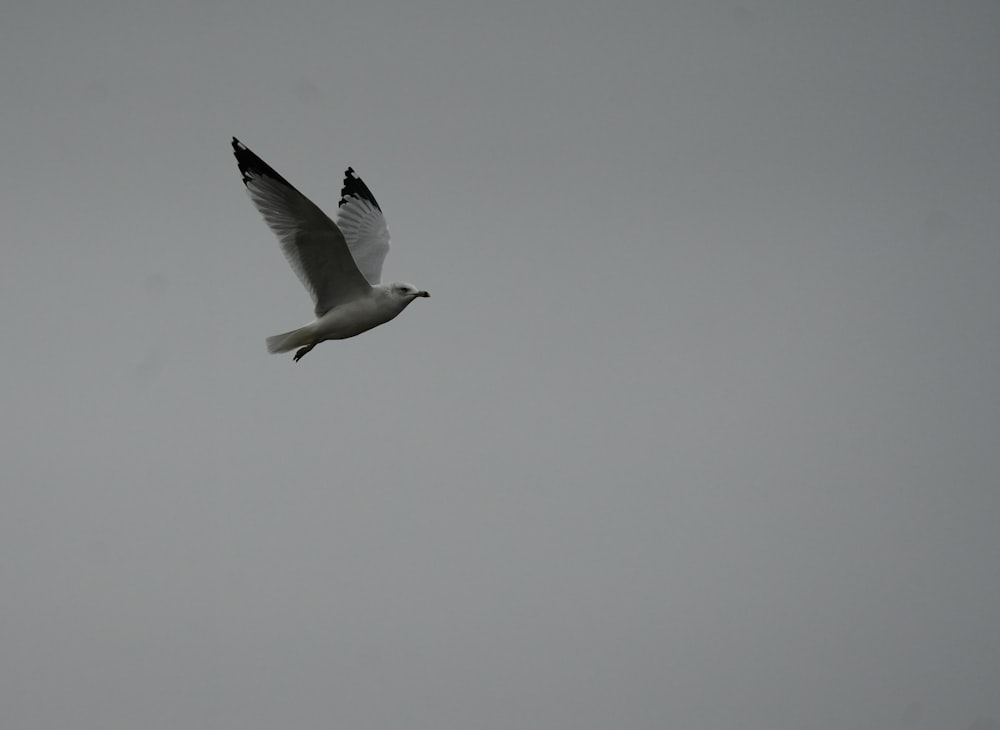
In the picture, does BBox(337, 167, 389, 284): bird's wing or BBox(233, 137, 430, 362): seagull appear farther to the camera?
BBox(337, 167, 389, 284): bird's wing

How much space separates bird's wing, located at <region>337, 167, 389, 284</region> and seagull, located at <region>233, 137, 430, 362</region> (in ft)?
3.50

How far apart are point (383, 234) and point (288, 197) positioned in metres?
2.12

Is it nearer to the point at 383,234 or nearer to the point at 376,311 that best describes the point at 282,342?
the point at 376,311

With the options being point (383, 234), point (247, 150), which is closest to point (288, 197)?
point (247, 150)

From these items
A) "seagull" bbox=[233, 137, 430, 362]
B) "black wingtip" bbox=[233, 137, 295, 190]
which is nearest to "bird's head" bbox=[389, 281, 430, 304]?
"seagull" bbox=[233, 137, 430, 362]

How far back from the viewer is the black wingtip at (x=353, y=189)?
12.6 metres

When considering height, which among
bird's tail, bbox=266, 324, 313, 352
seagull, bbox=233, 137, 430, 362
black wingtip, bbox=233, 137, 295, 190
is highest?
black wingtip, bbox=233, 137, 295, 190

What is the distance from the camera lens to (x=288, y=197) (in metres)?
10.3

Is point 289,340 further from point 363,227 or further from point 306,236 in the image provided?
point 363,227

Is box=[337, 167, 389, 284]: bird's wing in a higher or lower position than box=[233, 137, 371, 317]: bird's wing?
higher

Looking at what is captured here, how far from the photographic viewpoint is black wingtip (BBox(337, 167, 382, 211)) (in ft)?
41.4

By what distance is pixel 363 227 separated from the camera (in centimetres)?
1234

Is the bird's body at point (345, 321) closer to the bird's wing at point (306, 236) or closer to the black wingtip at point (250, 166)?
the bird's wing at point (306, 236)

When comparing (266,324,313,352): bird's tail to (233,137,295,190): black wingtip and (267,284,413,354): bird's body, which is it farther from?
(233,137,295,190): black wingtip
